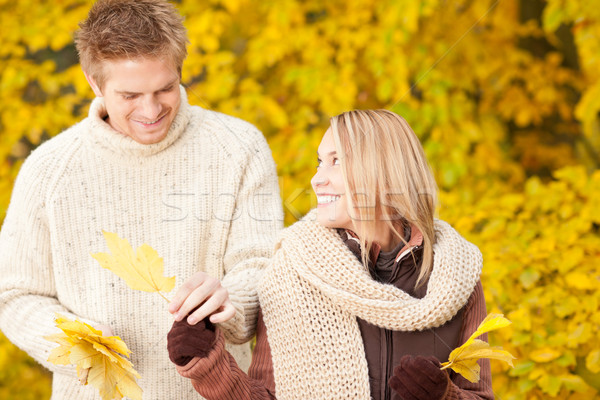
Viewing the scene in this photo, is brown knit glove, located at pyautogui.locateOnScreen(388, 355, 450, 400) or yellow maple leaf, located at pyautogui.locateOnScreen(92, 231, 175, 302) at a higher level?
yellow maple leaf, located at pyautogui.locateOnScreen(92, 231, 175, 302)

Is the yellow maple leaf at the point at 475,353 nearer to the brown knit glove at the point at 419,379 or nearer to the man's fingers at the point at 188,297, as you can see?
the brown knit glove at the point at 419,379

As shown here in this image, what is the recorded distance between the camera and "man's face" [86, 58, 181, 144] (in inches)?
72.9

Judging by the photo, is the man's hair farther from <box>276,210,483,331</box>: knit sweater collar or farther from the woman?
<box>276,210,483,331</box>: knit sweater collar

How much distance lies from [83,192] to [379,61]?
222 cm

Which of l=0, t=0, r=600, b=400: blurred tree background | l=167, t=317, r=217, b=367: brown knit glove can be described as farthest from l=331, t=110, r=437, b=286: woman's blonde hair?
l=0, t=0, r=600, b=400: blurred tree background

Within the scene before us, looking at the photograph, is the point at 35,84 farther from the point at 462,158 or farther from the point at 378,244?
the point at 378,244

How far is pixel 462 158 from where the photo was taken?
12.9ft

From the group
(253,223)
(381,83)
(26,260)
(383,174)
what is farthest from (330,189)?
(381,83)

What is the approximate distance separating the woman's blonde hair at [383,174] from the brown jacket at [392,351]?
0.16 feet

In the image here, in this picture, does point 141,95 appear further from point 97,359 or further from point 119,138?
point 97,359

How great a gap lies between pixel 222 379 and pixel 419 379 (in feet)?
1.61

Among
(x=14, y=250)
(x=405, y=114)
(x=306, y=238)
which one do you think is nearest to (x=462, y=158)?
(x=405, y=114)

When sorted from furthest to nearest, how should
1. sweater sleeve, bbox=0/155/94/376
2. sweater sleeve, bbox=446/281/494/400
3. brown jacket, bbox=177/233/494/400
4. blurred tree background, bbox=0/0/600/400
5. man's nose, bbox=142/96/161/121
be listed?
blurred tree background, bbox=0/0/600/400 < sweater sleeve, bbox=0/155/94/376 < man's nose, bbox=142/96/161/121 < sweater sleeve, bbox=446/281/494/400 < brown jacket, bbox=177/233/494/400

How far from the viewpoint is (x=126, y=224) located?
6.82ft
